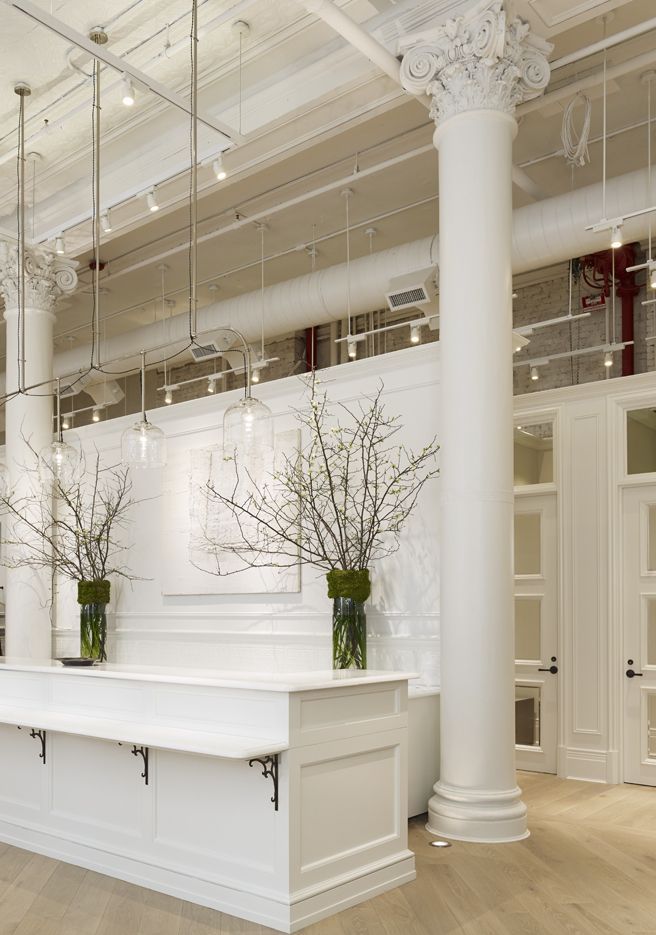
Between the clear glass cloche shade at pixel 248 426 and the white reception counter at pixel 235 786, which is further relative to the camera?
the clear glass cloche shade at pixel 248 426

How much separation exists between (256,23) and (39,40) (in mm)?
1512

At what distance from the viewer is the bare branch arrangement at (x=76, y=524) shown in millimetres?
8344

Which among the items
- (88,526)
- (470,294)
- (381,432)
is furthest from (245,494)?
(470,294)

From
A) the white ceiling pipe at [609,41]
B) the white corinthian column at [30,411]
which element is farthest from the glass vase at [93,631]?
the white ceiling pipe at [609,41]

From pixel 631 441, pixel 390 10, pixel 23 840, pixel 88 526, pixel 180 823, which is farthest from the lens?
pixel 88 526

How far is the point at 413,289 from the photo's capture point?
7.77m

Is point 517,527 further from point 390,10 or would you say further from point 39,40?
point 39,40

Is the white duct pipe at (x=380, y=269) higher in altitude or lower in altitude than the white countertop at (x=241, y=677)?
higher

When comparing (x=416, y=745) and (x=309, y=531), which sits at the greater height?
(x=309, y=531)

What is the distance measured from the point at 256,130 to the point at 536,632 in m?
4.41

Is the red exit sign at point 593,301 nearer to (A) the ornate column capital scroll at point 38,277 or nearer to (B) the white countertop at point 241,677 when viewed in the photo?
(A) the ornate column capital scroll at point 38,277

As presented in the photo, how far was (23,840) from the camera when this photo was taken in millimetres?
5281

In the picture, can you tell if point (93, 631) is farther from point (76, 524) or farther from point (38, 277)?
point (38, 277)

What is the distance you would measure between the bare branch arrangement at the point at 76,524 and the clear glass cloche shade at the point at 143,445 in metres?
3.65
